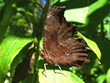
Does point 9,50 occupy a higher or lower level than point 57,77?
higher

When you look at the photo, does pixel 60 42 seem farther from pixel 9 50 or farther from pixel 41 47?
pixel 9 50

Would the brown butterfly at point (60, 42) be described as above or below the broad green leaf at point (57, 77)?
above

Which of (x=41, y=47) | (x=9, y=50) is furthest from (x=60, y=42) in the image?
(x=9, y=50)

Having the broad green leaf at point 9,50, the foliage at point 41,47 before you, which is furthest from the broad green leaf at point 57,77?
the broad green leaf at point 9,50

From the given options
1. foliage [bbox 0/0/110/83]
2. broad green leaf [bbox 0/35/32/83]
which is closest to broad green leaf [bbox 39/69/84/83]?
foliage [bbox 0/0/110/83]

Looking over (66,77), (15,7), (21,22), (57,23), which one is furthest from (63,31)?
(21,22)

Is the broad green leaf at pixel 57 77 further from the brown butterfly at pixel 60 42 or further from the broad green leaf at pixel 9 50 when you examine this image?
the broad green leaf at pixel 9 50
